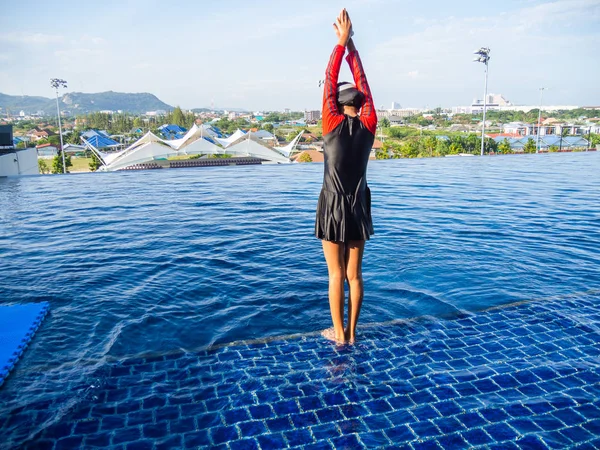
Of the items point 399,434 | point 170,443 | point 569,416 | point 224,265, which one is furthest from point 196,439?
point 224,265

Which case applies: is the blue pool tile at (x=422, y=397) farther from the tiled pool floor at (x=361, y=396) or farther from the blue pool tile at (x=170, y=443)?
the blue pool tile at (x=170, y=443)

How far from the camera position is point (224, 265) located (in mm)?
4793

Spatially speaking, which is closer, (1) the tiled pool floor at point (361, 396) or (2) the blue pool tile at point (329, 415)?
(1) the tiled pool floor at point (361, 396)

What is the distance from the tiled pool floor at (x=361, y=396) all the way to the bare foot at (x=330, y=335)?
0.26 feet

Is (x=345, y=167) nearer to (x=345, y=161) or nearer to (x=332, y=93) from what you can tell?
(x=345, y=161)

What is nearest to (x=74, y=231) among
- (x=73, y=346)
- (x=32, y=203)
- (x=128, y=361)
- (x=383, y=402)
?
(x=32, y=203)

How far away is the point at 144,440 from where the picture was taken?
2.09 m

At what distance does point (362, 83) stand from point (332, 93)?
0.29m

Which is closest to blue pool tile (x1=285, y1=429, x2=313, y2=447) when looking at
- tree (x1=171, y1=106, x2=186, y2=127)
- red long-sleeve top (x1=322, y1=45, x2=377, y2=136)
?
red long-sleeve top (x1=322, y1=45, x2=377, y2=136)

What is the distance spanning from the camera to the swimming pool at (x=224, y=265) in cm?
308

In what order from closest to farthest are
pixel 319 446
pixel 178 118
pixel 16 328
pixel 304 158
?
pixel 319 446
pixel 16 328
pixel 304 158
pixel 178 118

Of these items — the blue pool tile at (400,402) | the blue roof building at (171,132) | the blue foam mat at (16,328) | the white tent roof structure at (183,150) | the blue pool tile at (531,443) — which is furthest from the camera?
the blue roof building at (171,132)

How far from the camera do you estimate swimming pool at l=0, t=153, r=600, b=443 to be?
308 centimetres

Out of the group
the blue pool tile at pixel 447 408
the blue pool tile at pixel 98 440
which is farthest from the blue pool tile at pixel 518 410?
the blue pool tile at pixel 98 440
